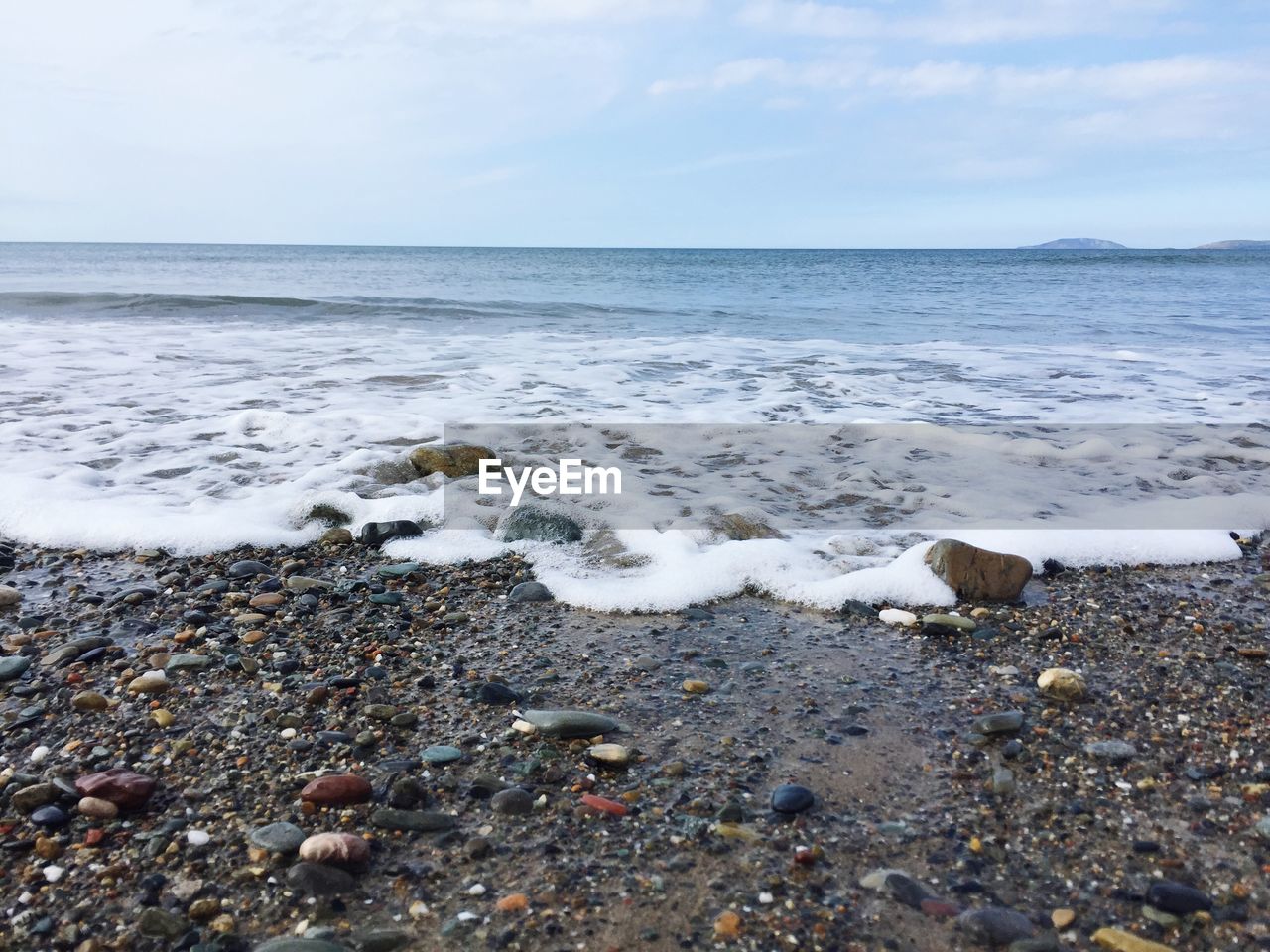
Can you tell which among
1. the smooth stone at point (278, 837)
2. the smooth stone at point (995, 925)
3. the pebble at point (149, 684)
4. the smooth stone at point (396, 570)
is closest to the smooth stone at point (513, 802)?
the smooth stone at point (278, 837)

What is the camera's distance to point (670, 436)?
5.01 meters

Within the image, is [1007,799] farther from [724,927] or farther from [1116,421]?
[1116,421]

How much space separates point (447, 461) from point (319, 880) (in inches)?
107

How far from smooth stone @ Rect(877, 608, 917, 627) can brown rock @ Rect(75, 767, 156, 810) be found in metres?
1.98

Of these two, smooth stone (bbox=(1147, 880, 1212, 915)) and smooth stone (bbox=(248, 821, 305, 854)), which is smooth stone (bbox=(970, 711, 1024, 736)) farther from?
smooth stone (bbox=(248, 821, 305, 854))

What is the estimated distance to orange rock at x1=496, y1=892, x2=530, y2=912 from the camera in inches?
57.0

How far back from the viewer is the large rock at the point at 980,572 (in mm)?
2752

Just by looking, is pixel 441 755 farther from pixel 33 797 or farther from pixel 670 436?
A: pixel 670 436

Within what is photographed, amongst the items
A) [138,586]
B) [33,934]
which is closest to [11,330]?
[138,586]

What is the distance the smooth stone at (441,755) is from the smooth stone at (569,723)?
19 centimetres

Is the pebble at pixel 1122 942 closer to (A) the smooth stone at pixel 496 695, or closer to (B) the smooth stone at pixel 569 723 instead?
(B) the smooth stone at pixel 569 723

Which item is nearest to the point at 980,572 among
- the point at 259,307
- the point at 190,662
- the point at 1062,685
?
the point at 1062,685

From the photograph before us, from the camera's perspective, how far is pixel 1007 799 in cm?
175

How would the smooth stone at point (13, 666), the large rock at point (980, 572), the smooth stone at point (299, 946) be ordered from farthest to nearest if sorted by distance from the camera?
1. the large rock at point (980, 572)
2. the smooth stone at point (13, 666)
3. the smooth stone at point (299, 946)
